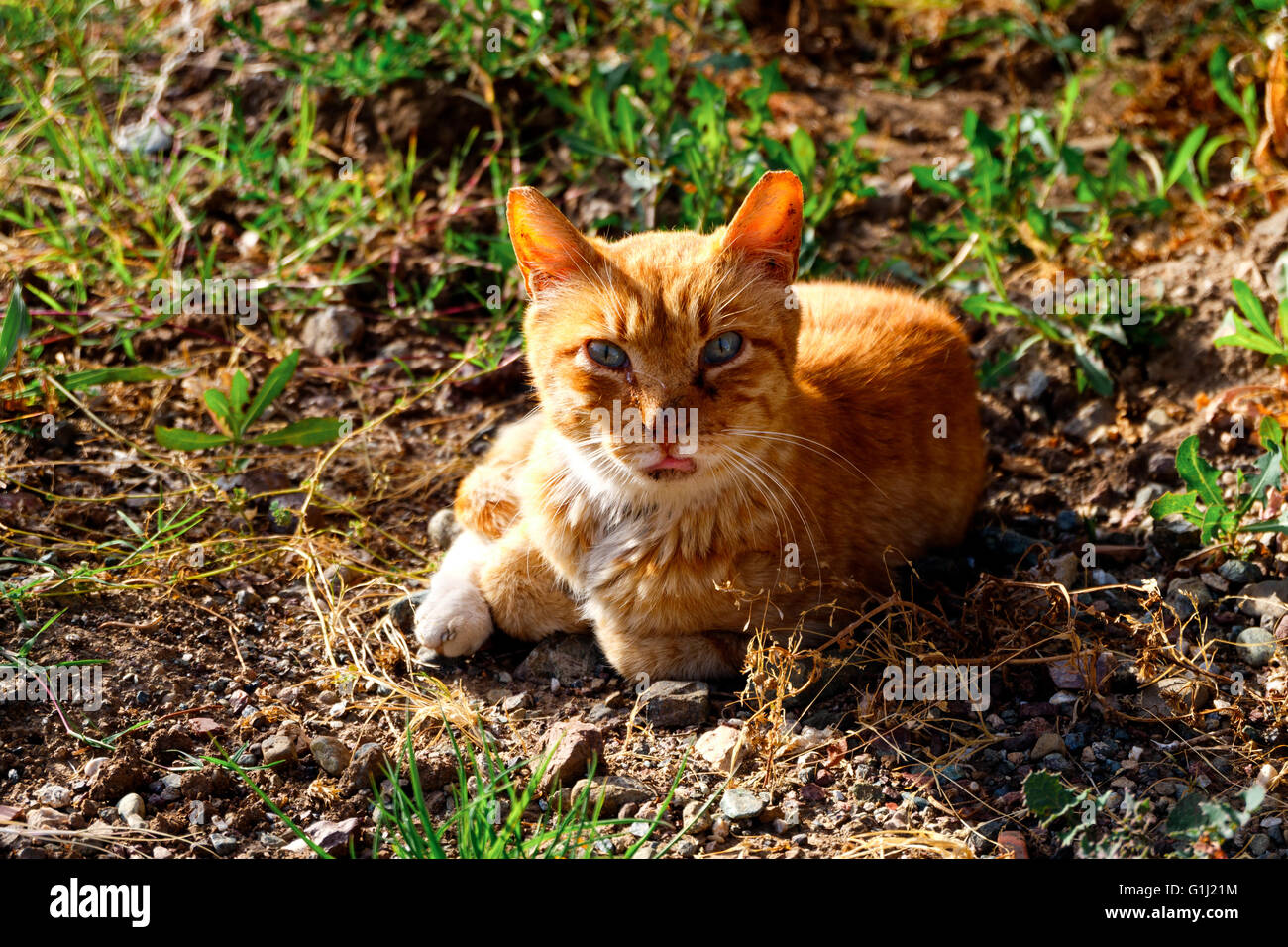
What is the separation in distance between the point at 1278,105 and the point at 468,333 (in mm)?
3207

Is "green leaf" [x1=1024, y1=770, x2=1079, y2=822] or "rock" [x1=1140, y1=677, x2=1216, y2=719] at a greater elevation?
"rock" [x1=1140, y1=677, x2=1216, y2=719]

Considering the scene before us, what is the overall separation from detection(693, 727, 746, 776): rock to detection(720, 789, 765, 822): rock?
0.20 feet

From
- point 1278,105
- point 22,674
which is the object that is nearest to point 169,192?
point 22,674

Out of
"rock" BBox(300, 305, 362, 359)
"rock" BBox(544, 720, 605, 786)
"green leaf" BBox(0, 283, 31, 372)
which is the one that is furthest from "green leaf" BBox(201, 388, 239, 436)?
"rock" BBox(544, 720, 605, 786)

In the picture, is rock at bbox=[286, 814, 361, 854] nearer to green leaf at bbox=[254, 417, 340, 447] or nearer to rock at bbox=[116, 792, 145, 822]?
rock at bbox=[116, 792, 145, 822]

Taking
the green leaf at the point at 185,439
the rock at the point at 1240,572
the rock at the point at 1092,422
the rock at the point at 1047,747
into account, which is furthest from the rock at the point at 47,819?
the rock at the point at 1092,422

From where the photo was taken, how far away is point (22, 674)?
9.58 feet

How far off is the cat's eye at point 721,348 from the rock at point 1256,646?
1599 millimetres

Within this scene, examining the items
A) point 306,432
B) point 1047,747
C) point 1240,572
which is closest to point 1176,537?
point 1240,572

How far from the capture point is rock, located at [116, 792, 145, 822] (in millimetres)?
2641

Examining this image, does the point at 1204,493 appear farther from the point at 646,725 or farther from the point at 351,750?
the point at 351,750

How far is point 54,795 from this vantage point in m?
2.68

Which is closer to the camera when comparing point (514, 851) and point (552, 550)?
point (514, 851)

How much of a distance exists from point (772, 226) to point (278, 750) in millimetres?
1819
